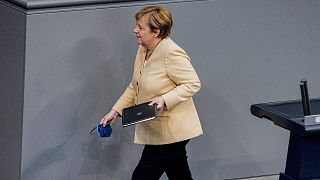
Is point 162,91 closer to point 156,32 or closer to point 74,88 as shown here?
point 156,32

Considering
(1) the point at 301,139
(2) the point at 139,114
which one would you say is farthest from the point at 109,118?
(1) the point at 301,139

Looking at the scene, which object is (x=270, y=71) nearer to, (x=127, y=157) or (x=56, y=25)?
(x=127, y=157)

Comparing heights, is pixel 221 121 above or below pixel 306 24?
below

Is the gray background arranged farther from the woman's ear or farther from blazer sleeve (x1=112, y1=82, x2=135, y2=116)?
the woman's ear

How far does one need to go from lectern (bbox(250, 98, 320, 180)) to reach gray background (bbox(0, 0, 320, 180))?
98cm

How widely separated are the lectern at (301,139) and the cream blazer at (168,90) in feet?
1.41

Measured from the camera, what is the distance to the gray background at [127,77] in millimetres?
5043

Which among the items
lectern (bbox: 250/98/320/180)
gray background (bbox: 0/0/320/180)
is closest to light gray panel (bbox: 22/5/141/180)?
gray background (bbox: 0/0/320/180)

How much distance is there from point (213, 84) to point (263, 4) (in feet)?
2.12

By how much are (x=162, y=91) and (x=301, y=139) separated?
810mm

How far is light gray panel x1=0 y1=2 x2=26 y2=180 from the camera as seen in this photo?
495cm

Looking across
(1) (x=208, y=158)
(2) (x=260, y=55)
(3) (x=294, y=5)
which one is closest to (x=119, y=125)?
(1) (x=208, y=158)

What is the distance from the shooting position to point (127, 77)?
5254 millimetres

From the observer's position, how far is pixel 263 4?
5.45 metres
